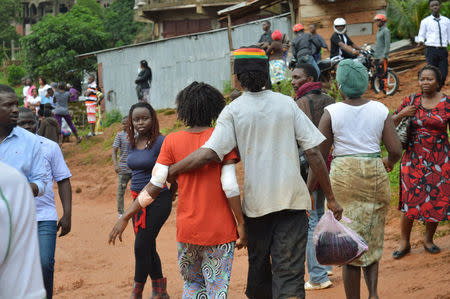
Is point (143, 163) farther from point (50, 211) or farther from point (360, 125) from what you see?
point (360, 125)

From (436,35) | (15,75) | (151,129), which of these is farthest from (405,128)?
(15,75)

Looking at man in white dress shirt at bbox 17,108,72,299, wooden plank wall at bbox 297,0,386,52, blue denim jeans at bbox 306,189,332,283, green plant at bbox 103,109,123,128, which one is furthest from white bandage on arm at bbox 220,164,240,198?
green plant at bbox 103,109,123,128

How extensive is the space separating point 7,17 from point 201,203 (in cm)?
4427

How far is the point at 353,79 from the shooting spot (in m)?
4.76

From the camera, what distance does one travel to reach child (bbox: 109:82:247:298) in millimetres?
4195

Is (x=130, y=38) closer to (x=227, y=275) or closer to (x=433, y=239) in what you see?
(x=433, y=239)

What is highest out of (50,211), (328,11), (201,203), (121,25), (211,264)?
(121,25)

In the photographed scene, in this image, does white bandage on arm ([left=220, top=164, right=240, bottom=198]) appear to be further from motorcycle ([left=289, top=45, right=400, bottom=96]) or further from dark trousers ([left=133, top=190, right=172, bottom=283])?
motorcycle ([left=289, top=45, right=400, bottom=96])

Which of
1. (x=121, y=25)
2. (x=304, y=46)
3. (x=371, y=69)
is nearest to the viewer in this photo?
(x=304, y=46)

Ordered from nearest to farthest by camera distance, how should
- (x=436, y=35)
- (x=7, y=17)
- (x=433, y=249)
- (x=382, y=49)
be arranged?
1. (x=433, y=249)
2. (x=436, y=35)
3. (x=382, y=49)
4. (x=7, y=17)

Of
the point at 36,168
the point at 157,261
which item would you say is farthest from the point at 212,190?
the point at 157,261

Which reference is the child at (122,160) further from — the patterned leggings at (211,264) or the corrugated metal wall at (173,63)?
the corrugated metal wall at (173,63)

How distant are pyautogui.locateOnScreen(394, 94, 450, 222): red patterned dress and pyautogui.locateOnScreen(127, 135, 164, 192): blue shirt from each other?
236 cm

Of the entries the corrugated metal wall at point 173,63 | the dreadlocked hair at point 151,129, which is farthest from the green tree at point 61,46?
the dreadlocked hair at point 151,129
